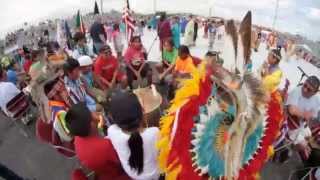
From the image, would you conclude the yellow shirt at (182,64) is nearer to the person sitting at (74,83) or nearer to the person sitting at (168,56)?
the person sitting at (168,56)

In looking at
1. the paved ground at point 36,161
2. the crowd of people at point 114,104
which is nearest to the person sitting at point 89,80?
the crowd of people at point 114,104

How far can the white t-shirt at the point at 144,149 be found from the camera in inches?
96.3

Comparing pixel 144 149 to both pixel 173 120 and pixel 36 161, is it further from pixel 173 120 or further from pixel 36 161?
pixel 36 161

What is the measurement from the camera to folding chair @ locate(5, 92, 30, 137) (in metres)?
5.66

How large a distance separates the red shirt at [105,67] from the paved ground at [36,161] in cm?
140

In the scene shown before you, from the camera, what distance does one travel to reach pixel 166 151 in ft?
7.72

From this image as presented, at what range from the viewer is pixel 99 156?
8.20 ft

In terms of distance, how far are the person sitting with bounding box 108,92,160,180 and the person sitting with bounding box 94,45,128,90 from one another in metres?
3.55

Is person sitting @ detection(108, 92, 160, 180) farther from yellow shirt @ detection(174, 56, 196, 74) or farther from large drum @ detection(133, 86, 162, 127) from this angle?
yellow shirt @ detection(174, 56, 196, 74)

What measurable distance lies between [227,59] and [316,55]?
11.3m

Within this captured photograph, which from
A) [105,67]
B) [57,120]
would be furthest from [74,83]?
[105,67]

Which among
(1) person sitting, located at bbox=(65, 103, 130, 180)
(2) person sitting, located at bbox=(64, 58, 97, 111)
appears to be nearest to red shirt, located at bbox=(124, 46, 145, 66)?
(2) person sitting, located at bbox=(64, 58, 97, 111)

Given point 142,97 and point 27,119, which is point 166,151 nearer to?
point 142,97

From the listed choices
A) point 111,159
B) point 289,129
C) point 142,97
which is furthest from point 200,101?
point 289,129
